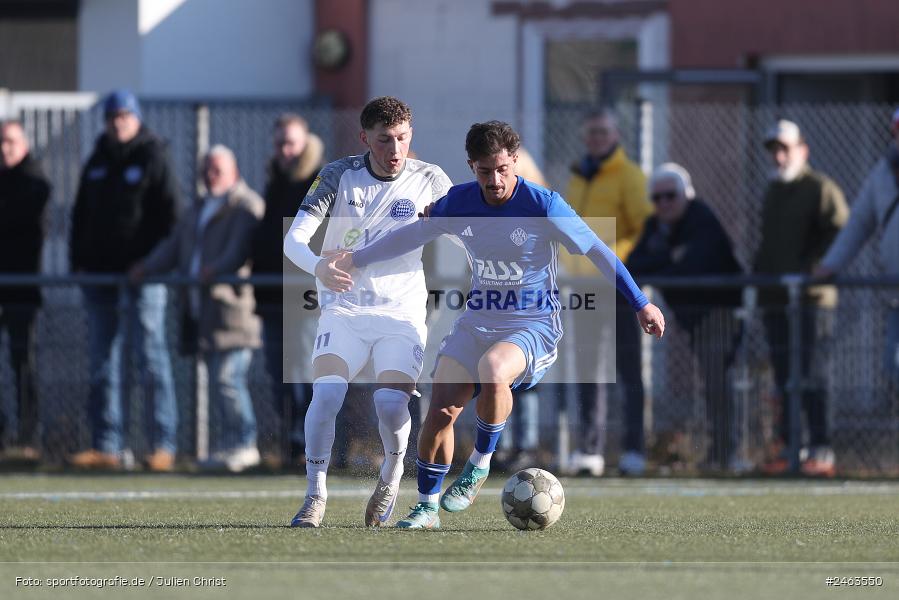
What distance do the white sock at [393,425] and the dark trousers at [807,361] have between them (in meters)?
5.00

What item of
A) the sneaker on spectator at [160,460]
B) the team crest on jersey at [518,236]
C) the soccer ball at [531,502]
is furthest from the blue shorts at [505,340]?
the sneaker on spectator at [160,460]

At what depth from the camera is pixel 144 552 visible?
6758 millimetres

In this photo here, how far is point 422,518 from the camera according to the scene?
7871 mm

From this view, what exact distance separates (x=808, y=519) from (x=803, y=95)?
330 inches

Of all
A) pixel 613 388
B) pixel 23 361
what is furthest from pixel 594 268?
pixel 23 361

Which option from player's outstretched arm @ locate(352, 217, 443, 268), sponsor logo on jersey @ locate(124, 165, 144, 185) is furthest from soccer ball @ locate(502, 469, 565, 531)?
sponsor logo on jersey @ locate(124, 165, 144, 185)

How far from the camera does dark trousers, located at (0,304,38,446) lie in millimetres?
12883

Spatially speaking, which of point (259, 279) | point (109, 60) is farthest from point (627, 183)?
point (109, 60)

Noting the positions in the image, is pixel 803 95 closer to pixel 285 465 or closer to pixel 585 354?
pixel 585 354

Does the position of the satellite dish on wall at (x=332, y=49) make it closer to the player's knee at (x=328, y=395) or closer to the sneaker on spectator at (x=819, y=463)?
the sneaker on spectator at (x=819, y=463)

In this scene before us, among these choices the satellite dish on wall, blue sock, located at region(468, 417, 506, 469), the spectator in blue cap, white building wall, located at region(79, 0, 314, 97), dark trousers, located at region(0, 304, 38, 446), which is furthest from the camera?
the satellite dish on wall

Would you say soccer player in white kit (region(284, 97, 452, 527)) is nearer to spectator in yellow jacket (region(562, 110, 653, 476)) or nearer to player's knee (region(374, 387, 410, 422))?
player's knee (region(374, 387, 410, 422))

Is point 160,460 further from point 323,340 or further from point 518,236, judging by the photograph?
point 518,236

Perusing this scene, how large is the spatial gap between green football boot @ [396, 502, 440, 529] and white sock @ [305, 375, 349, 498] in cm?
38
